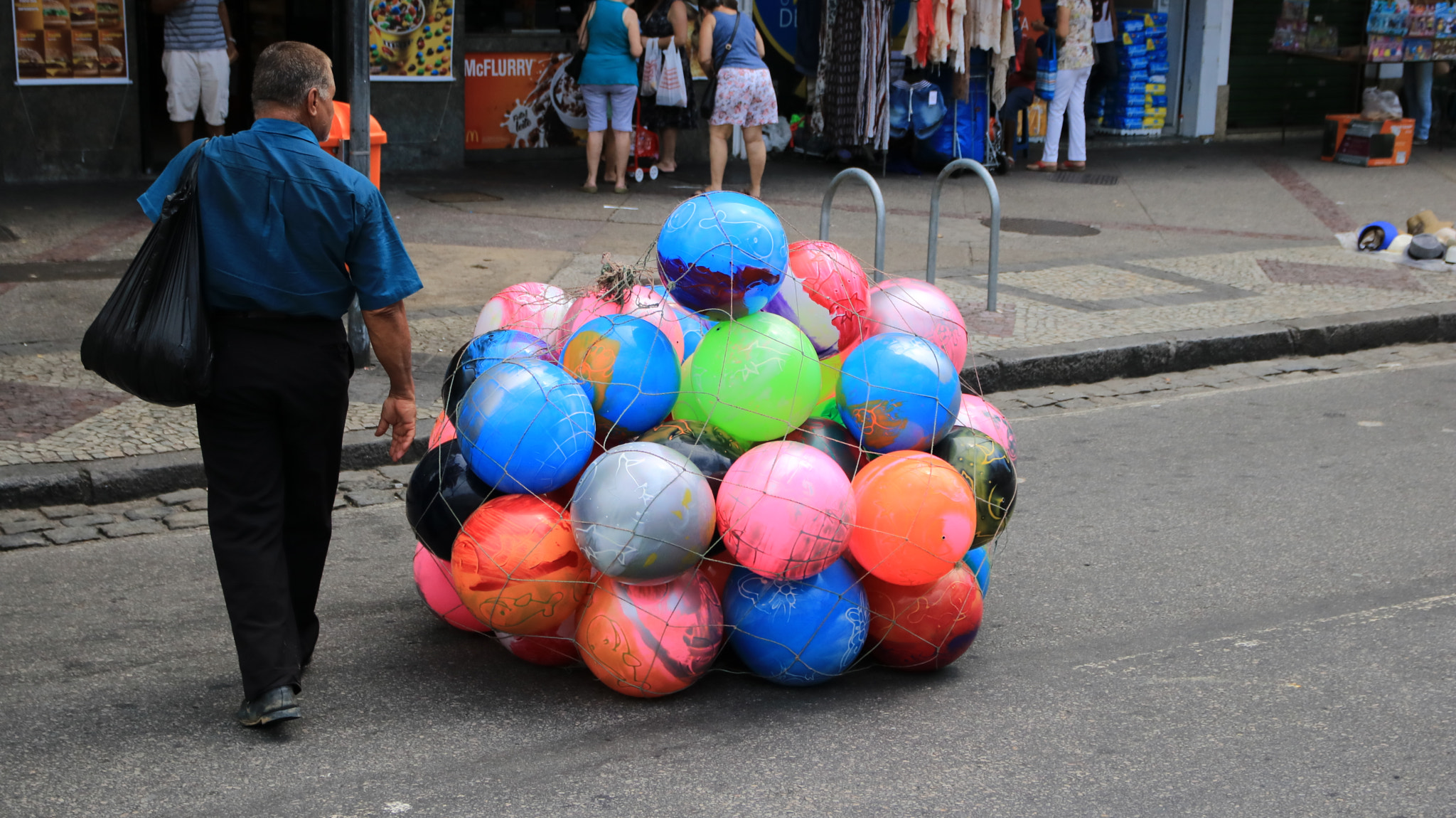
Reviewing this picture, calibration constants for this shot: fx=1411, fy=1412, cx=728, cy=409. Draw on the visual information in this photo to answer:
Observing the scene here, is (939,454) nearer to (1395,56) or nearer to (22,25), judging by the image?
(22,25)

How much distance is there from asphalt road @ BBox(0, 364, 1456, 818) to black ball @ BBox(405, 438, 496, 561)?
43 centimetres

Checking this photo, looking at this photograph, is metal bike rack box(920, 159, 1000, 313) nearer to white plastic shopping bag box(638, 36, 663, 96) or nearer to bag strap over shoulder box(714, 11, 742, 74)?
bag strap over shoulder box(714, 11, 742, 74)

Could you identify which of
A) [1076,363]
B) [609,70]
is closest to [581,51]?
[609,70]

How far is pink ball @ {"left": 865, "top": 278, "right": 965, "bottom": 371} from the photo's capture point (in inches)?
172

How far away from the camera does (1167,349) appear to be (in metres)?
8.05

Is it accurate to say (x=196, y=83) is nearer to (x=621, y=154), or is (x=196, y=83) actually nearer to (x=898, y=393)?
(x=621, y=154)

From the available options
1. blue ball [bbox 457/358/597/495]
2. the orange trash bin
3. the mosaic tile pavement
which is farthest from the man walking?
the orange trash bin

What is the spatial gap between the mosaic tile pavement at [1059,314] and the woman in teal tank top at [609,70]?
3.94 m

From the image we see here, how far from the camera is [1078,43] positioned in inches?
563

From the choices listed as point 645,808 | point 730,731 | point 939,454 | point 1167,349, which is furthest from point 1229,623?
point 1167,349

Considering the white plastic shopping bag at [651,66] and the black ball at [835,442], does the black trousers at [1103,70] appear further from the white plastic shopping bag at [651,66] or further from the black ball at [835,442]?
the black ball at [835,442]

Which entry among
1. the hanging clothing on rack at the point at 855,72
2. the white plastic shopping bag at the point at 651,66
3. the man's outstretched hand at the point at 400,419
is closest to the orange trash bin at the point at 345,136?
the man's outstretched hand at the point at 400,419

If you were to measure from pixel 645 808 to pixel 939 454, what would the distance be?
135cm

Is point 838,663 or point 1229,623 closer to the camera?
point 838,663
